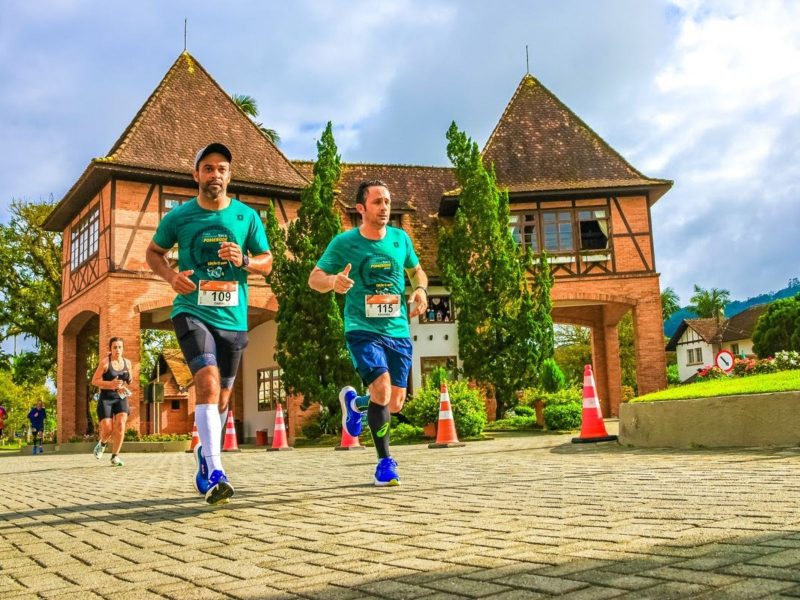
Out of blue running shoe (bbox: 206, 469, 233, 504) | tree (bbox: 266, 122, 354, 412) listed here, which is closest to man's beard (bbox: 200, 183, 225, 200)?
blue running shoe (bbox: 206, 469, 233, 504)

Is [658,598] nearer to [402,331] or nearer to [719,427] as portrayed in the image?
[402,331]

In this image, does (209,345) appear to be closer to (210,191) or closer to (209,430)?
(209,430)

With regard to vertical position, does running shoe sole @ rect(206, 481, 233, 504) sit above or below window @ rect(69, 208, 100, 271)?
below

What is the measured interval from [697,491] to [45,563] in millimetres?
3504

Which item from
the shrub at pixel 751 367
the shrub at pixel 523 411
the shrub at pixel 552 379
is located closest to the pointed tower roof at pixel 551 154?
the shrub at pixel 523 411

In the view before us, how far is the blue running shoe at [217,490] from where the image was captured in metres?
4.91

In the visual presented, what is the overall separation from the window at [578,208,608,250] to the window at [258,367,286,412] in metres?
11.2

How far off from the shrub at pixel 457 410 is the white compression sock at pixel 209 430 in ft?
39.3

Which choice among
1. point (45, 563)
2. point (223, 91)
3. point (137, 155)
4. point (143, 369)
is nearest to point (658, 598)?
point (45, 563)

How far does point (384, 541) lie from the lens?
3.38m

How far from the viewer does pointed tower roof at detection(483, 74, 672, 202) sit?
1044 inches

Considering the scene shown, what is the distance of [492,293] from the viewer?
22.7 m

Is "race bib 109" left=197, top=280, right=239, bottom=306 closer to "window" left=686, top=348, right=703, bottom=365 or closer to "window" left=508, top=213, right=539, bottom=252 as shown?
"window" left=508, top=213, right=539, bottom=252

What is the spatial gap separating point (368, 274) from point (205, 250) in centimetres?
132
